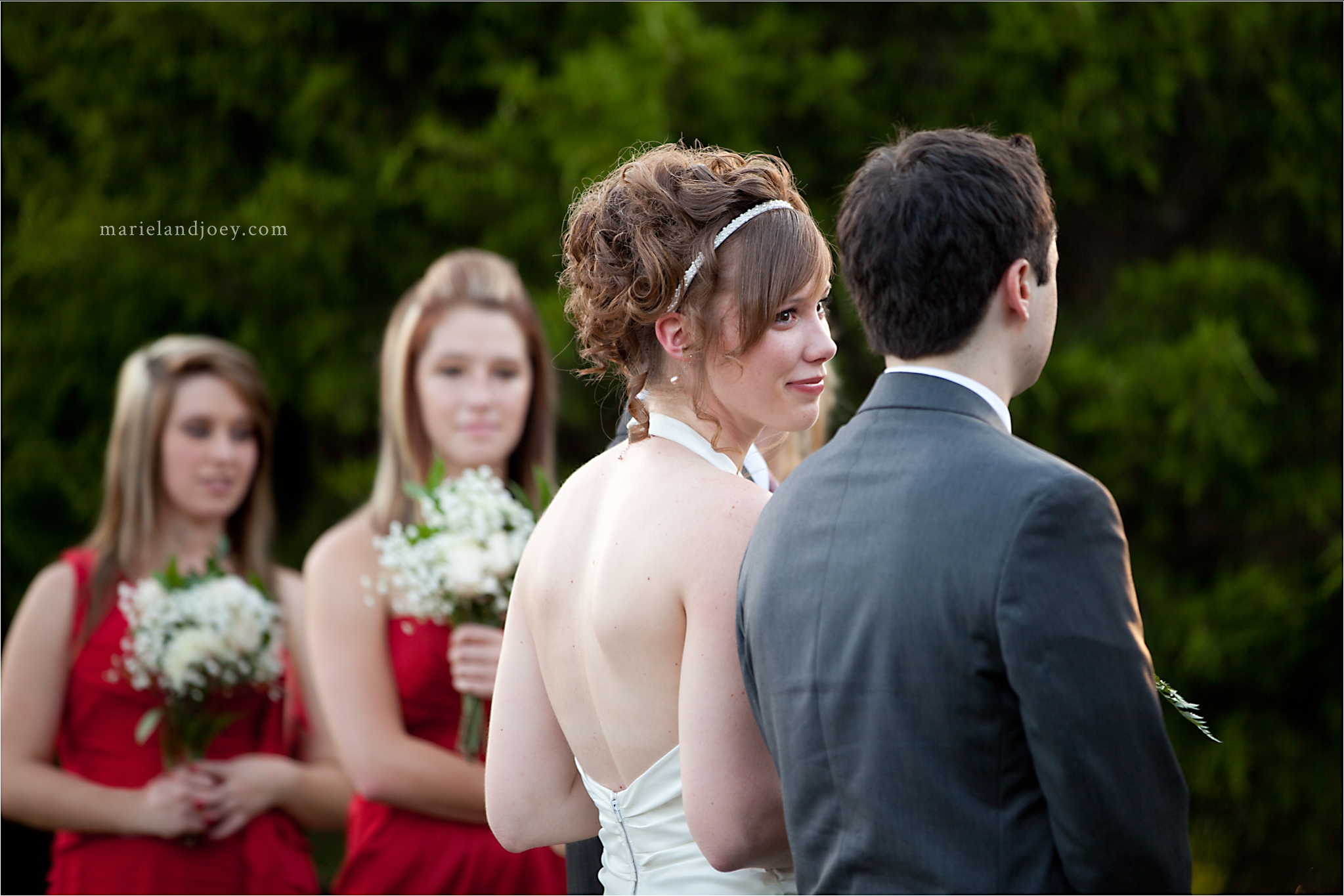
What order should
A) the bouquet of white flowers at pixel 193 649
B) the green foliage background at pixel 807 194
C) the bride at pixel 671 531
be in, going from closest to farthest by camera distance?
the bride at pixel 671 531, the bouquet of white flowers at pixel 193 649, the green foliage background at pixel 807 194

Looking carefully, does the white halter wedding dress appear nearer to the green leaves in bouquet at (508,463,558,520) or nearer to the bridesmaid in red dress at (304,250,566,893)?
the bridesmaid in red dress at (304,250,566,893)

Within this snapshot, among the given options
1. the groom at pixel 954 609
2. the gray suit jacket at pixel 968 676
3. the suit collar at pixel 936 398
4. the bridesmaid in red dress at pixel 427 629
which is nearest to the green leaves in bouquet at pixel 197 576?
the bridesmaid in red dress at pixel 427 629

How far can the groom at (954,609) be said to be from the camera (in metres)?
1.52

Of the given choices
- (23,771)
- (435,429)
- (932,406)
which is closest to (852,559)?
(932,406)

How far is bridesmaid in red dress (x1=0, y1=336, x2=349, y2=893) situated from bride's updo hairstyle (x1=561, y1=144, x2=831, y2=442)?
9.03 ft

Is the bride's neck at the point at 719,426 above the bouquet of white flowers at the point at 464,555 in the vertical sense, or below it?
above

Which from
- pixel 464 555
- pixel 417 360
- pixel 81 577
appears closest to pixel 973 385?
pixel 464 555

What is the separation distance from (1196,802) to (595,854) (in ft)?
13.5

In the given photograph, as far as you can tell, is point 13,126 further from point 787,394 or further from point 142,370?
point 787,394

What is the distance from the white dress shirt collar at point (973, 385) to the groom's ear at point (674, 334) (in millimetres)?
479

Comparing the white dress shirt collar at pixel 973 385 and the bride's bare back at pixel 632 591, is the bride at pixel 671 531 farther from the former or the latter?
the white dress shirt collar at pixel 973 385

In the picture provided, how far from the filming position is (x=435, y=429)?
13.1 feet

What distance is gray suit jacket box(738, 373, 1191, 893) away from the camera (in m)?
1.51
